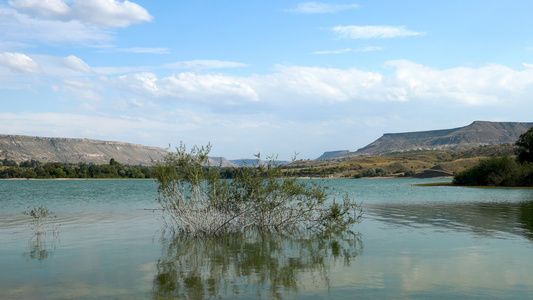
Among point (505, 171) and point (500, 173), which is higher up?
point (505, 171)

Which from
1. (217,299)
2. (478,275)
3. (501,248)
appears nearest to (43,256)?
(217,299)

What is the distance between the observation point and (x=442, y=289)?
10.6 metres

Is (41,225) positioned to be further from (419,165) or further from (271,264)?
(419,165)

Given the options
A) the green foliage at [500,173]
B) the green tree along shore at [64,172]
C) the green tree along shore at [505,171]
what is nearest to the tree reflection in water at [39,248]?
the green foliage at [500,173]

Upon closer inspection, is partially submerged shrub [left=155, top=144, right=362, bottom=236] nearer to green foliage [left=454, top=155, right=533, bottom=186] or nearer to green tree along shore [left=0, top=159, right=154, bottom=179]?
green foliage [left=454, top=155, right=533, bottom=186]

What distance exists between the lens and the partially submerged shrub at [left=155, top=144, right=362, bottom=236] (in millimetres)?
18547

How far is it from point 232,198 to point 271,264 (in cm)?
649

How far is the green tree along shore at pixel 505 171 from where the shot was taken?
61750 millimetres

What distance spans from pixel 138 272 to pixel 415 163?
149345 millimetres

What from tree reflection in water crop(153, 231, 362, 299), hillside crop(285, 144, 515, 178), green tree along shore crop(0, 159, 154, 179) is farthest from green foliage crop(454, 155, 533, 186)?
green tree along shore crop(0, 159, 154, 179)

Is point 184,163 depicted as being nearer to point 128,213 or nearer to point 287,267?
point 287,267

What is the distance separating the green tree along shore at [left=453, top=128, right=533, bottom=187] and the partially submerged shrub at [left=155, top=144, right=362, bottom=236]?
52.0 metres

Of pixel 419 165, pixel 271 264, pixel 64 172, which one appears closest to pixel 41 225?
pixel 271 264

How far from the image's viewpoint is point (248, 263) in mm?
13719
